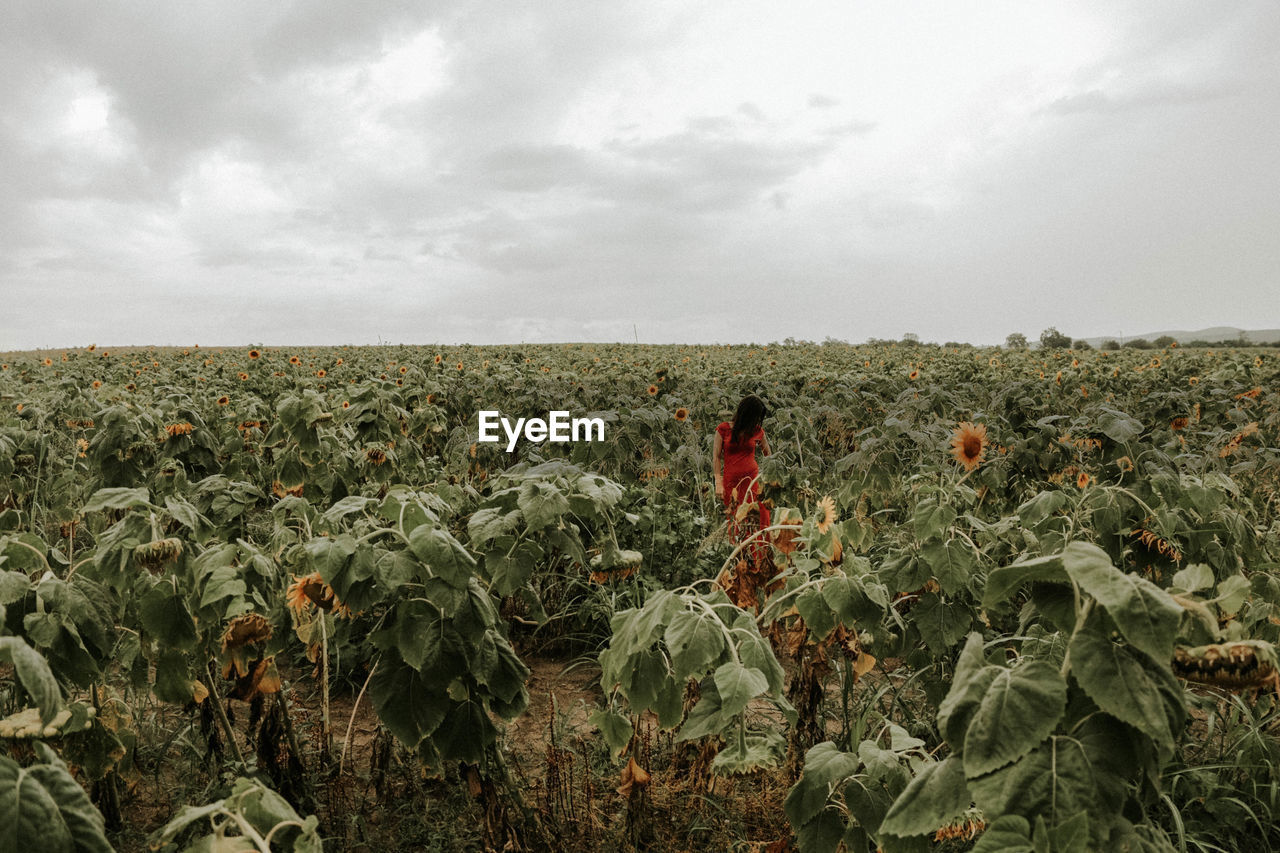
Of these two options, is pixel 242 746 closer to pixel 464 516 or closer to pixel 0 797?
pixel 464 516

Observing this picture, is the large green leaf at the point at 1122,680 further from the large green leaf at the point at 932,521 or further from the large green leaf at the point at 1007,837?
the large green leaf at the point at 932,521

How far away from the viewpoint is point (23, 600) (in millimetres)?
1639

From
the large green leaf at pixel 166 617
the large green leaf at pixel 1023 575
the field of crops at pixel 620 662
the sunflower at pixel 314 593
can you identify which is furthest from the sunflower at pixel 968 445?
the large green leaf at pixel 166 617

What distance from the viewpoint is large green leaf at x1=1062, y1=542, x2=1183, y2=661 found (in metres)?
0.94

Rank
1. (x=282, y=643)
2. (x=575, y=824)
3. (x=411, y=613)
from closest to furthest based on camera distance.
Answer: (x=411, y=613) < (x=282, y=643) < (x=575, y=824)

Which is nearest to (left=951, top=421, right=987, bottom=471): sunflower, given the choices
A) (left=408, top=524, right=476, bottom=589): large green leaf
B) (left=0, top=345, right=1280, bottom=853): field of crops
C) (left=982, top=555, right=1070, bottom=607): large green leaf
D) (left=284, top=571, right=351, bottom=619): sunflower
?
(left=0, top=345, right=1280, bottom=853): field of crops

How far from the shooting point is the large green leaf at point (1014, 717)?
1.00 meters

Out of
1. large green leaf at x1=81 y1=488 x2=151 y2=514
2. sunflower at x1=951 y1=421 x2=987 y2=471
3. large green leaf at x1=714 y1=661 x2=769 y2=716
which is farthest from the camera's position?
sunflower at x1=951 y1=421 x2=987 y2=471

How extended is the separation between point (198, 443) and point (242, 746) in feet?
6.56

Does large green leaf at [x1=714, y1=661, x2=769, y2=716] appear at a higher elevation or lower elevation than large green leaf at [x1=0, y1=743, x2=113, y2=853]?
lower

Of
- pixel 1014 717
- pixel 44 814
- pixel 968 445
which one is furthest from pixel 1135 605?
pixel 968 445

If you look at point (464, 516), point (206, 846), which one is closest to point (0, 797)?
point (206, 846)

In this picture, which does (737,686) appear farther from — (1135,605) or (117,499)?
(117,499)

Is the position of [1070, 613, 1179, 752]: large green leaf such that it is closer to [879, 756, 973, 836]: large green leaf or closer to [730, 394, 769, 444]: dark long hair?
[879, 756, 973, 836]: large green leaf
